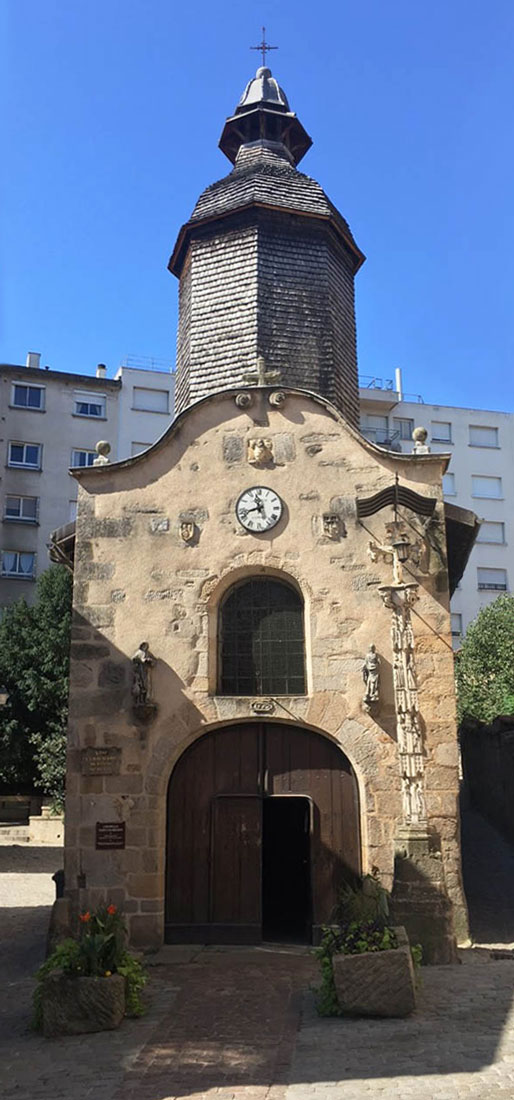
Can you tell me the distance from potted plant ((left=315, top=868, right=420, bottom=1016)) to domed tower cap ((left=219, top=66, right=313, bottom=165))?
14350 millimetres

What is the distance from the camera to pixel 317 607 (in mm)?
10367

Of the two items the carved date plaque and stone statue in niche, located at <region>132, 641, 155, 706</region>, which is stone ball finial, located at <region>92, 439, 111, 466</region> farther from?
the carved date plaque

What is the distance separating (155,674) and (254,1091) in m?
5.44

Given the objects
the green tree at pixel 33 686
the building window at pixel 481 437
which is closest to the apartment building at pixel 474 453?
the building window at pixel 481 437

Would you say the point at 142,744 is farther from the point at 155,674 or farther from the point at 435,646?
the point at 435,646

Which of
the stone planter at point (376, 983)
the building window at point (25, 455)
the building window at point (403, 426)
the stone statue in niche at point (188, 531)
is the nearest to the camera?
the stone planter at point (376, 983)

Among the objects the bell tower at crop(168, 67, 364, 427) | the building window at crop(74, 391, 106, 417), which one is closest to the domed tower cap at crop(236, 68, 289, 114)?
the bell tower at crop(168, 67, 364, 427)

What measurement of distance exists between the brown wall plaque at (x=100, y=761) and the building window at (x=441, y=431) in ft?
93.7

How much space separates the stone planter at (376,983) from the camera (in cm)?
650

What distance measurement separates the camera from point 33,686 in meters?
23.6

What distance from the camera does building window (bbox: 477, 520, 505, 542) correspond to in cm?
3519

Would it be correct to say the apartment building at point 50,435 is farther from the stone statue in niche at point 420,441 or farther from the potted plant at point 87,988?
the potted plant at point 87,988

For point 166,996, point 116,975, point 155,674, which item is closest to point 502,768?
point 155,674

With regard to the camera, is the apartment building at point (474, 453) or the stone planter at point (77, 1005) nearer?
the stone planter at point (77, 1005)
